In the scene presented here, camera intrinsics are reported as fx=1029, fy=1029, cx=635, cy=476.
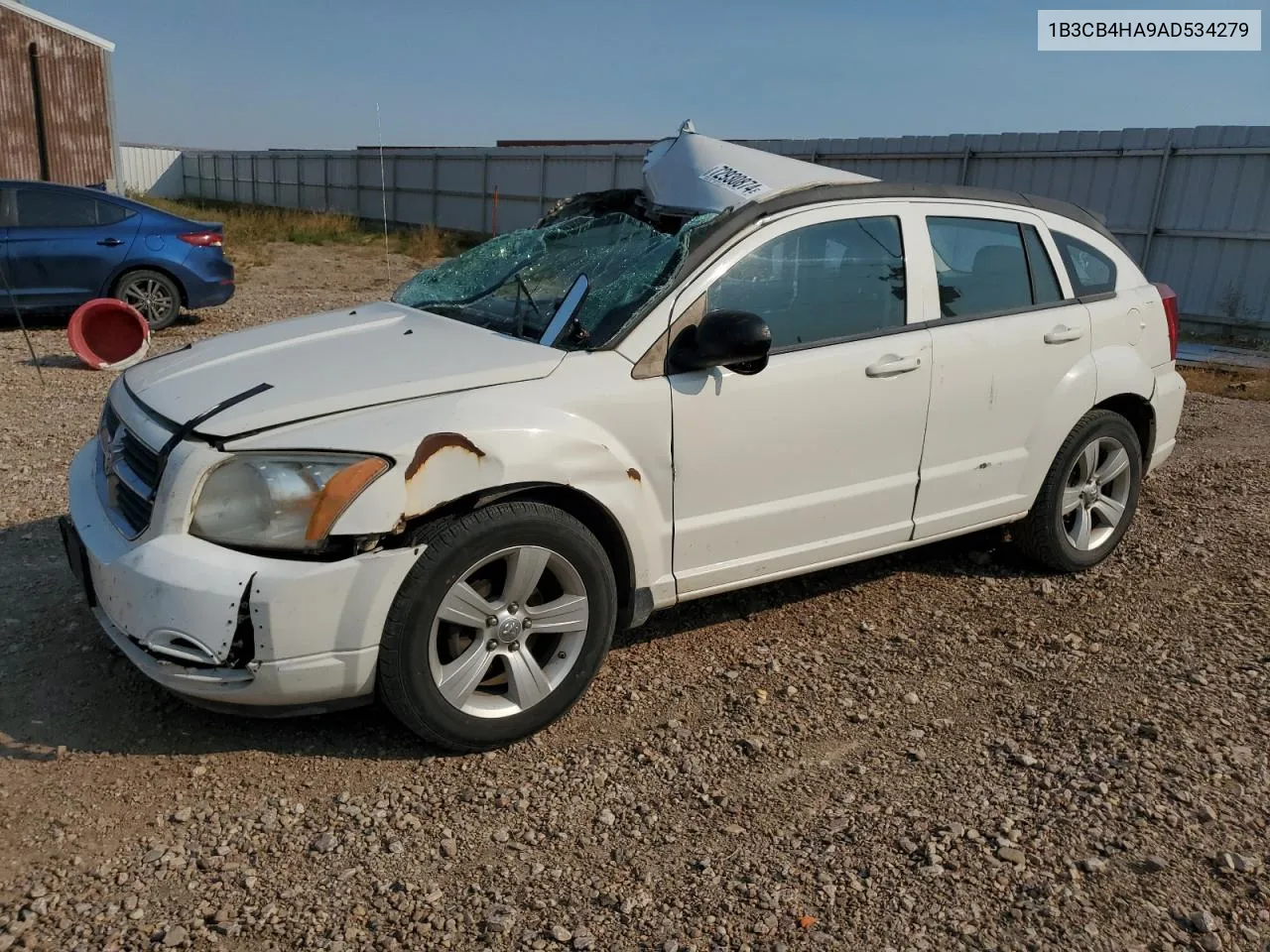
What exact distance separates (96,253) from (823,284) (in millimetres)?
→ 8796

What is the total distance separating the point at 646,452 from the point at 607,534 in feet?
1.00

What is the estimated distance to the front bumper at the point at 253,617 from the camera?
2.83 m

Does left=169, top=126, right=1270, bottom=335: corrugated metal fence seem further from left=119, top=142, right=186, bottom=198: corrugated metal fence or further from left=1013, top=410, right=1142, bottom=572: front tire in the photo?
left=119, top=142, right=186, bottom=198: corrugated metal fence

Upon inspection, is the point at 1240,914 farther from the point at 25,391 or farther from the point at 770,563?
the point at 25,391

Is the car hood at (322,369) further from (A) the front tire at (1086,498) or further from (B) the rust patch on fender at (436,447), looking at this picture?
(A) the front tire at (1086,498)

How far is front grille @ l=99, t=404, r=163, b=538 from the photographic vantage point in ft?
10.1

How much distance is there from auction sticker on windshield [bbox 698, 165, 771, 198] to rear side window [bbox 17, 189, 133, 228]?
8385mm

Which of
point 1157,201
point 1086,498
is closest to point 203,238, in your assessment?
point 1086,498

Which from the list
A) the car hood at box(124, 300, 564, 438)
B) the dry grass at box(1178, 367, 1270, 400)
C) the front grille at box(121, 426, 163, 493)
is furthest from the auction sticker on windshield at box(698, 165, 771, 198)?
the dry grass at box(1178, 367, 1270, 400)

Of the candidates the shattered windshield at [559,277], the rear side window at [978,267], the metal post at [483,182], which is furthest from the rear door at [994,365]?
the metal post at [483,182]

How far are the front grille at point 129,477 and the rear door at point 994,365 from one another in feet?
9.29

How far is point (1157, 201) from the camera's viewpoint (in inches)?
533

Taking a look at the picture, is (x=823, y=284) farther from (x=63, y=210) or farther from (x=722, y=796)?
(x=63, y=210)

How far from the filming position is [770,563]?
3.84 m
